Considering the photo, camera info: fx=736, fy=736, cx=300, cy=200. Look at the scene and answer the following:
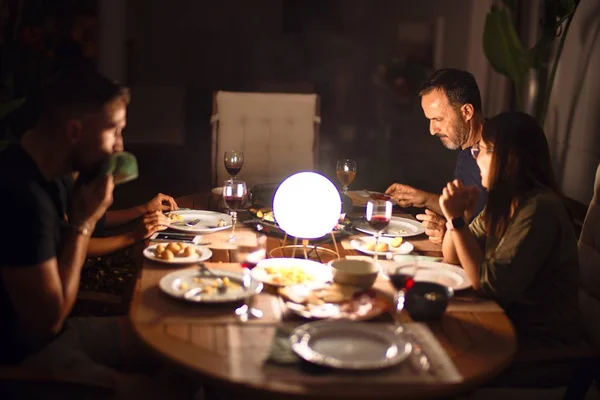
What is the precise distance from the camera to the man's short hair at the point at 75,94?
5.84 ft

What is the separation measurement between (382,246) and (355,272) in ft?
1.25

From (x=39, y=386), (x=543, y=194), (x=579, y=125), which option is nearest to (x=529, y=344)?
(x=543, y=194)

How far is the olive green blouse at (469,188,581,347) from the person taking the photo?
1871mm

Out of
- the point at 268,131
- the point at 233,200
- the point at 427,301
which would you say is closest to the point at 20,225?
the point at 233,200

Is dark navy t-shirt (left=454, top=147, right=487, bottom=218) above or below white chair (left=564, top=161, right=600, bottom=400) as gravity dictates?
above

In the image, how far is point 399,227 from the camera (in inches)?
101

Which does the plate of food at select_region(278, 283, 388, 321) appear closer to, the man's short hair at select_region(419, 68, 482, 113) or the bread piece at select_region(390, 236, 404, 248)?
the bread piece at select_region(390, 236, 404, 248)

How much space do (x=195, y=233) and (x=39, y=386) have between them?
2.96ft

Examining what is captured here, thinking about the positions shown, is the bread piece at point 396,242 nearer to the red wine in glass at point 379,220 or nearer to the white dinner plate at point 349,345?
the red wine in glass at point 379,220

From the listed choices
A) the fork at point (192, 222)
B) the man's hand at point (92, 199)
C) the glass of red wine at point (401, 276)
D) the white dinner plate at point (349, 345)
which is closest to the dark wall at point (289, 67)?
the fork at point (192, 222)

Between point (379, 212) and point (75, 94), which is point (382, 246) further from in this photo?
point (75, 94)

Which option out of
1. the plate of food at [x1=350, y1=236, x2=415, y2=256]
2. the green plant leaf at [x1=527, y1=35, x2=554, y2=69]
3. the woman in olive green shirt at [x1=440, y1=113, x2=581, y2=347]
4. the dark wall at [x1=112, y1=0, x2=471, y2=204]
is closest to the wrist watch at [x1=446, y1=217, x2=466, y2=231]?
the woman in olive green shirt at [x1=440, y1=113, x2=581, y2=347]

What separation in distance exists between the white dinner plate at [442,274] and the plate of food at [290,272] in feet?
0.59

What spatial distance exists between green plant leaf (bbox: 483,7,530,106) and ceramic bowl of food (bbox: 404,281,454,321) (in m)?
2.27
